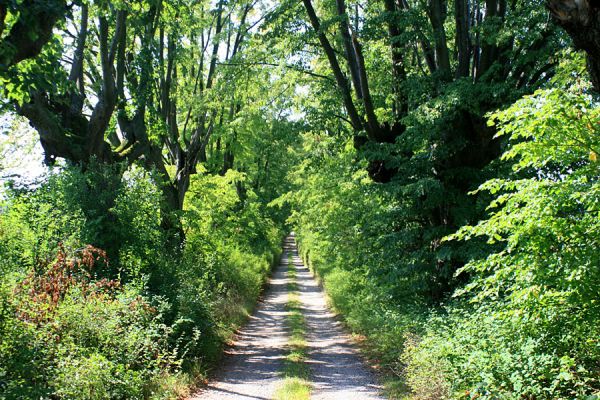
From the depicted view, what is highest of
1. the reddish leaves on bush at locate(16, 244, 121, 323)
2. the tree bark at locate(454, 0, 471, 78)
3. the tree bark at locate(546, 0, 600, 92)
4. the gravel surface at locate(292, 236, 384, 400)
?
the tree bark at locate(454, 0, 471, 78)

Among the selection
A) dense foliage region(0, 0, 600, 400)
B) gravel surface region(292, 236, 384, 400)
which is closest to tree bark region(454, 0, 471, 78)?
dense foliage region(0, 0, 600, 400)

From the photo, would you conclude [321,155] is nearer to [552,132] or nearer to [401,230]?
[401,230]

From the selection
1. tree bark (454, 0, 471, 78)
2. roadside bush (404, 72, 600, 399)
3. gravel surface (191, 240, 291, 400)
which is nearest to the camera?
roadside bush (404, 72, 600, 399)

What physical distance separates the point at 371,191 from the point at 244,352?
17.3 feet

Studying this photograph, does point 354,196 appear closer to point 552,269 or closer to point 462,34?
point 462,34

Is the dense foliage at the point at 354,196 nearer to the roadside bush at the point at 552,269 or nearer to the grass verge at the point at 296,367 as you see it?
the roadside bush at the point at 552,269

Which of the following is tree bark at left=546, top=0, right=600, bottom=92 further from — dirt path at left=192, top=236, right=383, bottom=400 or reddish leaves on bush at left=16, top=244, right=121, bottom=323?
dirt path at left=192, top=236, right=383, bottom=400

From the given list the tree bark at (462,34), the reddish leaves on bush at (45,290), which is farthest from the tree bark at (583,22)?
the tree bark at (462,34)

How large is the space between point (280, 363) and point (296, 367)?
695 mm

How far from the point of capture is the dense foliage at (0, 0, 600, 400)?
4910mm

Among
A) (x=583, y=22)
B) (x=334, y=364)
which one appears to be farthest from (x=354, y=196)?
(x=583, y=22)

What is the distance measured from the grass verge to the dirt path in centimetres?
16

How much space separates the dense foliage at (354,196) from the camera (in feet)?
16.1

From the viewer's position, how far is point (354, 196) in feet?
48.3
